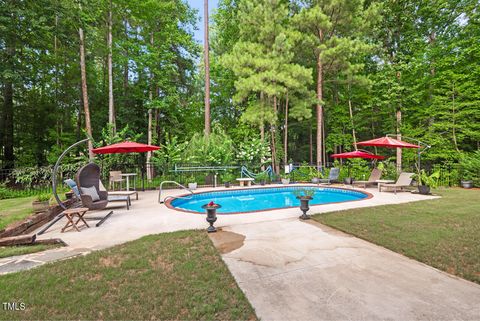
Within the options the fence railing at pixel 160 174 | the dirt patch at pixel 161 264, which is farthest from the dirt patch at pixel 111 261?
the fence railing at pixel 160 174

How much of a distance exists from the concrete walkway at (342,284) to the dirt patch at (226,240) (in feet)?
0.42

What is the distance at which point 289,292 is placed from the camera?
251 cm

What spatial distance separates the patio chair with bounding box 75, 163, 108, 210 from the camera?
20.1 feet

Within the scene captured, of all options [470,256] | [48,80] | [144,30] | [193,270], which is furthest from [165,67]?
[470,256]

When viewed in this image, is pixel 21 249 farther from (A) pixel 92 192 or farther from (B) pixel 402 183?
(B) pixel 402 183

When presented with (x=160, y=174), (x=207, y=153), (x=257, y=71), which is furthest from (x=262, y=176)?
(x=257, y=71)

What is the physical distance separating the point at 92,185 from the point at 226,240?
16.4 feet

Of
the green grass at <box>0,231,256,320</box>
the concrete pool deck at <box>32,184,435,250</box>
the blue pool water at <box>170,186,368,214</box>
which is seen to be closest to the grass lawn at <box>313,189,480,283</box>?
the concrete pool deck at <box>32,184,435,250</box>

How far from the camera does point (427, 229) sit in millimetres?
4488

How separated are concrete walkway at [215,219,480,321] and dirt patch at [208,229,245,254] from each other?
129mm

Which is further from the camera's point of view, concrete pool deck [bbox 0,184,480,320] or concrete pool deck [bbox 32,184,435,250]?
concrete pool deck [bbox 32,184,435,250]

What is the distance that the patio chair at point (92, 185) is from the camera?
611cm

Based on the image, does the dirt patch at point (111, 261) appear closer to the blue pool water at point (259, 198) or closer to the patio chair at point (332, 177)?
the blue pool water at point (259, 198)

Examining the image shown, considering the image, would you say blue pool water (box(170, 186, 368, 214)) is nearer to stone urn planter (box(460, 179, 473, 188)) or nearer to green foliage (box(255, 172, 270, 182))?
green foliage (box(255, 172, 270, 182))
